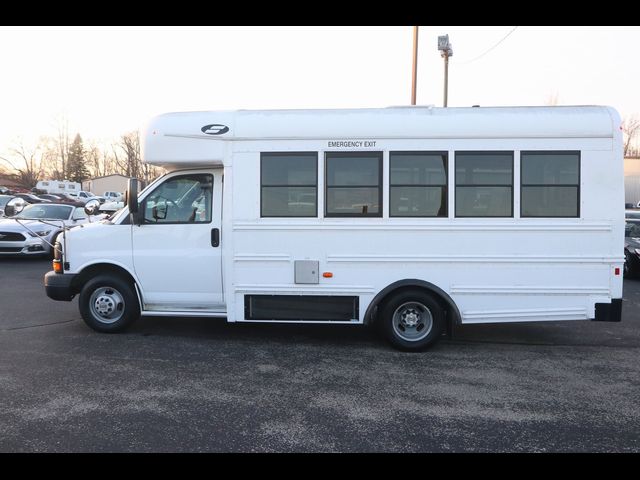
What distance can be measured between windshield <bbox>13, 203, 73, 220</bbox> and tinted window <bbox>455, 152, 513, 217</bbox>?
12.7 metres

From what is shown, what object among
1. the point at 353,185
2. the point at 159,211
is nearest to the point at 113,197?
the point at 159,211

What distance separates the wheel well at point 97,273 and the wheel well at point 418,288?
3.04 metres

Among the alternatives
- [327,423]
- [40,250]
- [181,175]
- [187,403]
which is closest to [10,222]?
[40,250]

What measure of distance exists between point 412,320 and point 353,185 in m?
1.71

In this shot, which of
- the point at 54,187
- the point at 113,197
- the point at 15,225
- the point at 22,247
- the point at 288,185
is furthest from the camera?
the point at 54,187

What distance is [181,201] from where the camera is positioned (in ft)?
22.2

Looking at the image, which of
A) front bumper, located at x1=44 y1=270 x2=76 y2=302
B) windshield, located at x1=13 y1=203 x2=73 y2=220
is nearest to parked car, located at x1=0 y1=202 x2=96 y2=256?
windshield, located at x1=13 y1=203 x2=73 y2=220

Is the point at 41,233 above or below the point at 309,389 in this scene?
above

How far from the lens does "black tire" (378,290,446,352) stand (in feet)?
20.2

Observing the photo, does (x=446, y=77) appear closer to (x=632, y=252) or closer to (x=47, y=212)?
(x=632, y=252)

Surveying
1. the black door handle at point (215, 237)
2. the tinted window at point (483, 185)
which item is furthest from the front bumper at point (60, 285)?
the tinted window at point (483, 185)

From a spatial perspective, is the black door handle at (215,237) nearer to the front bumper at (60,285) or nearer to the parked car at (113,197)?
the front bumper at (60,285)

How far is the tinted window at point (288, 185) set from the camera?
624cm

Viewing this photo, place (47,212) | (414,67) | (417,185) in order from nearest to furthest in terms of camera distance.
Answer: (417,185), (47,212), (414,67)
